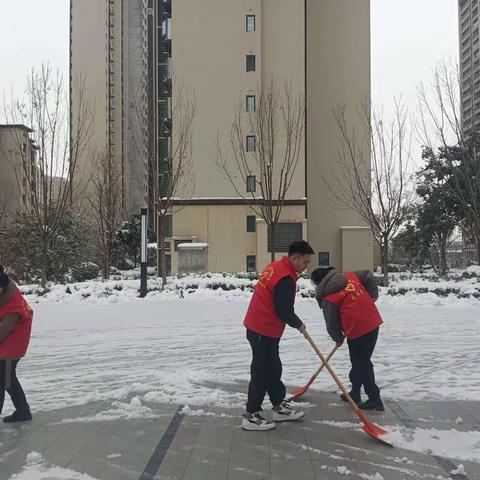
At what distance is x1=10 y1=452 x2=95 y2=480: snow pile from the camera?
13.4 feet

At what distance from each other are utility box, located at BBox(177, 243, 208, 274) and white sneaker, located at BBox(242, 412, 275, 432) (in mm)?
23059

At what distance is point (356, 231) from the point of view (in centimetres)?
3297

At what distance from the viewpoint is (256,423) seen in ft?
17.0

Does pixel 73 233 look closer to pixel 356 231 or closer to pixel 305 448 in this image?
pixel 356 231

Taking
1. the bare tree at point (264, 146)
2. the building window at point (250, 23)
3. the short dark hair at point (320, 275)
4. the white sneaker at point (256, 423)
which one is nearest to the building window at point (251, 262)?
the bare tree at point (264, 146)

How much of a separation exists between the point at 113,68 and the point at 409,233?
60.3 m

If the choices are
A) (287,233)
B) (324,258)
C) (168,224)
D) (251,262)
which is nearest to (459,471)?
(287,233)

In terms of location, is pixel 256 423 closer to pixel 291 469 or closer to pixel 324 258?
pixel 291 469

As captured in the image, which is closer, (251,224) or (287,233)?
(287,233)

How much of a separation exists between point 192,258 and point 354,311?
22941mm

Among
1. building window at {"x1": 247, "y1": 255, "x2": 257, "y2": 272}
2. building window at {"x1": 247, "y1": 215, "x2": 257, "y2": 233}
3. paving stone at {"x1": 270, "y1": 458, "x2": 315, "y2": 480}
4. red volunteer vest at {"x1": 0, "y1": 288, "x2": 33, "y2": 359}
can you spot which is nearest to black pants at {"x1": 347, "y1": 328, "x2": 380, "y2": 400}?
paving stone at {"x1": 270, "y1": 458, "x2": 315, "y2": 480}

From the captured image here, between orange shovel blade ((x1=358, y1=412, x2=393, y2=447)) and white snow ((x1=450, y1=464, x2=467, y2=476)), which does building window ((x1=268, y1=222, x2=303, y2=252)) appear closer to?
orange shovel blade ((x1=358, y1=412, x2=393, y2=447))

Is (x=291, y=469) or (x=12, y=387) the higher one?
(x=12, y=387)

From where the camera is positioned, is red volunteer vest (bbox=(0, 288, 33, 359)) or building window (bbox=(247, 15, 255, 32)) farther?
building window (bbox=(247, 15, 255, 32))
